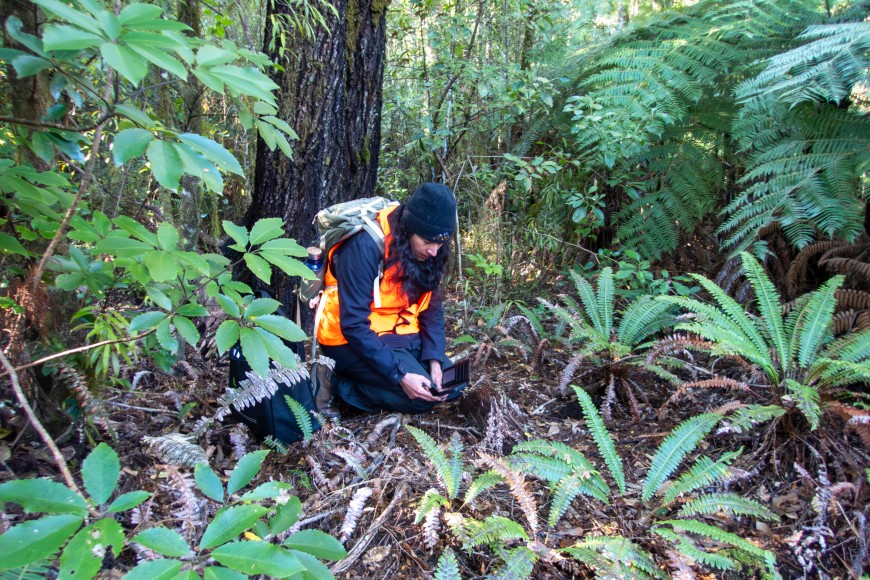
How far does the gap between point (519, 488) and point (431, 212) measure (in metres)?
1.45

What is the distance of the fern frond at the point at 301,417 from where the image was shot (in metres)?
2.75

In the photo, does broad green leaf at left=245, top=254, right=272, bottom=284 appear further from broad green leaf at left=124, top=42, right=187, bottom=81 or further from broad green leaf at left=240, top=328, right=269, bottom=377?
broad green leaf at left=124, top=42, right=187, bottom=81

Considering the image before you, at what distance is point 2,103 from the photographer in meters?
2.47

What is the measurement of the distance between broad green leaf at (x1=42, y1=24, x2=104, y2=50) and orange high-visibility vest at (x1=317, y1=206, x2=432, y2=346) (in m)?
2.03

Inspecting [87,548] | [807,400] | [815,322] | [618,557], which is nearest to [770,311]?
[815,322]

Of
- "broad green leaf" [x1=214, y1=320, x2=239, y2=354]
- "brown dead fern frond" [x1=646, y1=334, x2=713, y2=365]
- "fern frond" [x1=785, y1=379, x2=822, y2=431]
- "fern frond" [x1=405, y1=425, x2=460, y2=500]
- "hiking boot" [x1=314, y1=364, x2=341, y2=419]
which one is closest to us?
"broad green leaf" [x1=214, y1=320, x2=239, y2=354]

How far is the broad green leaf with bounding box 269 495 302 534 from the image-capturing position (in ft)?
4.49

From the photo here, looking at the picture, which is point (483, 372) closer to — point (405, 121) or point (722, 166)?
point (722, 166)

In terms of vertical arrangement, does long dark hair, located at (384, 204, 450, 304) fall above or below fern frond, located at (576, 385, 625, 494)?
above

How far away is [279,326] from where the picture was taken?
1.53 metres

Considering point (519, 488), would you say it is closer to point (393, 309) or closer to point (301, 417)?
point (301, 417)

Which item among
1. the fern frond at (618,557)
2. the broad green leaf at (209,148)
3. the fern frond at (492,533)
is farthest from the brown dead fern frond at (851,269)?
the broad green leaf at (209,148)

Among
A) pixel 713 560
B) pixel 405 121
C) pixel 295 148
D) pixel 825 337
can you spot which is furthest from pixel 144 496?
pixel 405 121

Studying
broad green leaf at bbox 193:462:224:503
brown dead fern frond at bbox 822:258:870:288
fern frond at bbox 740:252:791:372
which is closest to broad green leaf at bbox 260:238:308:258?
broad green leaf at bbox 193:462:224:503
